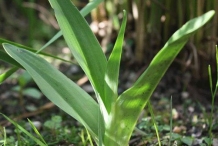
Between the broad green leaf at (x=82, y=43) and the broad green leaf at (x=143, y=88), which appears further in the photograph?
the broad green leaf at (x=82, y=43)

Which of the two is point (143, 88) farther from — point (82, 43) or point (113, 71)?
point (82, 43)

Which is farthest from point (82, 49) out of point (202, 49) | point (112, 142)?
point (202, 49)

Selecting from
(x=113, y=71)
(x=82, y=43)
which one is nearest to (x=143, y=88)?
(x=113, y=71)

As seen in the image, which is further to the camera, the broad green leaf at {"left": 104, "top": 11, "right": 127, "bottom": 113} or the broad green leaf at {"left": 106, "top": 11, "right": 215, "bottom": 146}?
the broad green leaf at {"left": 104, "top": 11, "right": 127, "bottom": 113}

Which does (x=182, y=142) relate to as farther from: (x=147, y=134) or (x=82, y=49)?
(x=82, y=49)
